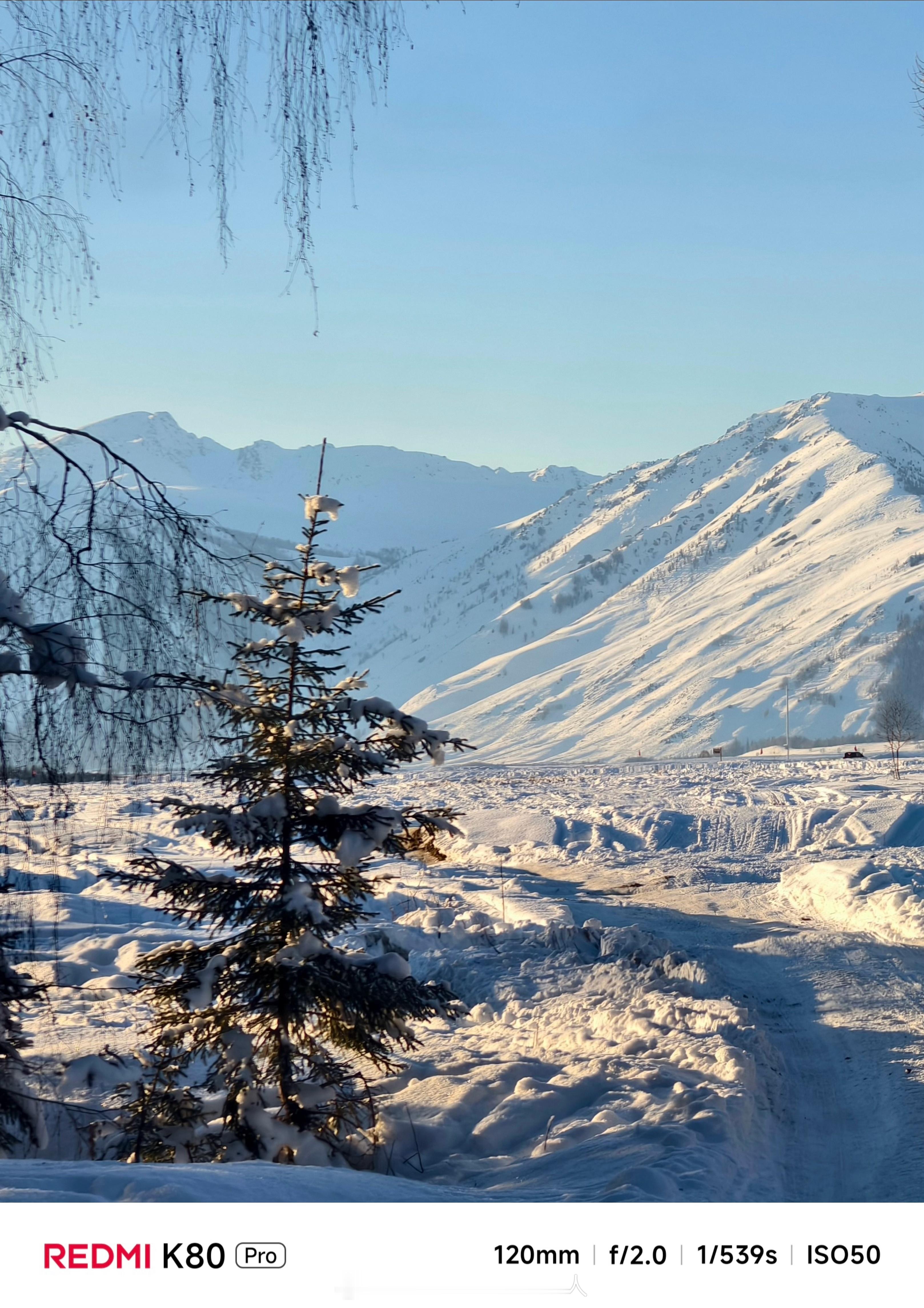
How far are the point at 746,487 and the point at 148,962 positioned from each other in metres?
197

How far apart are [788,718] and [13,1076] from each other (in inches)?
3457

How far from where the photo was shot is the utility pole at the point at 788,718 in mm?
66644

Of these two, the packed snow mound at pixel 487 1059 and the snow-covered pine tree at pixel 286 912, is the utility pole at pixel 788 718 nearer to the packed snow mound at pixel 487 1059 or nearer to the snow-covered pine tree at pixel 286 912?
the packed snow mound at pixel 487 1059

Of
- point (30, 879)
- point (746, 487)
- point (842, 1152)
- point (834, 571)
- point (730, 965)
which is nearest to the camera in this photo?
point (30, 879)

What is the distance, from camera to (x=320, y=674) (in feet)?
25.9

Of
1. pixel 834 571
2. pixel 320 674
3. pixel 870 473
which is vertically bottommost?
pixel 320 674

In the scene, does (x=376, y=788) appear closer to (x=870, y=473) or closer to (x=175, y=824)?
(x=175, y=824)

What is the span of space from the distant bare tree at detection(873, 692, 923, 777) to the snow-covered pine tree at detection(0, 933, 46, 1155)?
36.5 meters

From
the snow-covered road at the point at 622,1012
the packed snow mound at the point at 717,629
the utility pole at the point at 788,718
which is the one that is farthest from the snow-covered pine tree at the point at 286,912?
the packed snow mound at the point at 717,629

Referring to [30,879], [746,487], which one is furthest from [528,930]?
[746,487]
